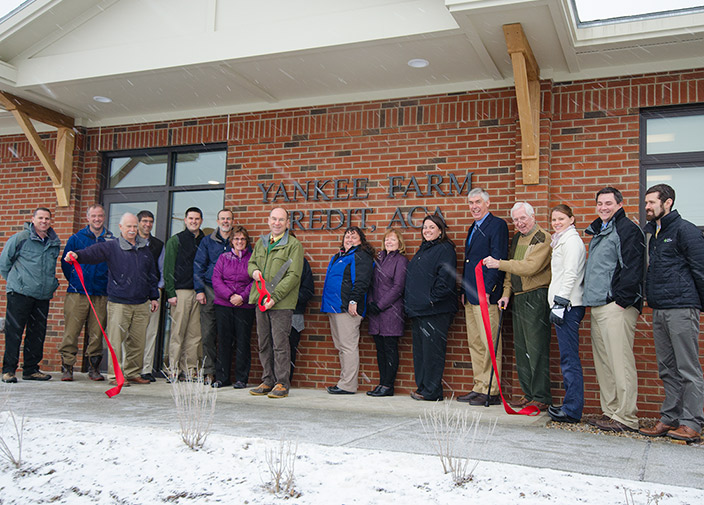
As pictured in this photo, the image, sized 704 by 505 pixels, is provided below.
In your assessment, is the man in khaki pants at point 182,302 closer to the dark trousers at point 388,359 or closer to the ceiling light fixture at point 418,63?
the dark trousers at point 388,359

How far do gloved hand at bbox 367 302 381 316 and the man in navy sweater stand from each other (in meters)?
2.40

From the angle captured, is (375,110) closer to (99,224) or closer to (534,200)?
(534,200)

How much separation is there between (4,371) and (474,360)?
4.71m

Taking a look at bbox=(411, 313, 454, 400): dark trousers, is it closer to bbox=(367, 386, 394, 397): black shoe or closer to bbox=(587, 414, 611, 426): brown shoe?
bbox=(367, 386, 394, 397): black shoe

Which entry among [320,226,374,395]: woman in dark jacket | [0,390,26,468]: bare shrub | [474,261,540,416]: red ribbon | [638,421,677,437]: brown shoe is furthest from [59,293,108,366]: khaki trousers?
[638,421,677,437]: brown shoe

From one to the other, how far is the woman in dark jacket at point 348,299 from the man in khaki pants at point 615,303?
2.19 m

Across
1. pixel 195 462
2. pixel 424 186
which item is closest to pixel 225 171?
pixel 424 186

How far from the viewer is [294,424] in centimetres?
431

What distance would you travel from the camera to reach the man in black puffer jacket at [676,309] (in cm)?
431

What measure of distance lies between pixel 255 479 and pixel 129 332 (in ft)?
13.4

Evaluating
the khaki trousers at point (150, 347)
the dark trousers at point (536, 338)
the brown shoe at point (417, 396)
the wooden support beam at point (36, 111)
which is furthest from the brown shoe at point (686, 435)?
the wooden support beam at point (36, 111)

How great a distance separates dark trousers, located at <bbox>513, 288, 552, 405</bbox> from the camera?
532cm

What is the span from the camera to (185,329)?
6.98 m

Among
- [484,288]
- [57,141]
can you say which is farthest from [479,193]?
[57,141]
